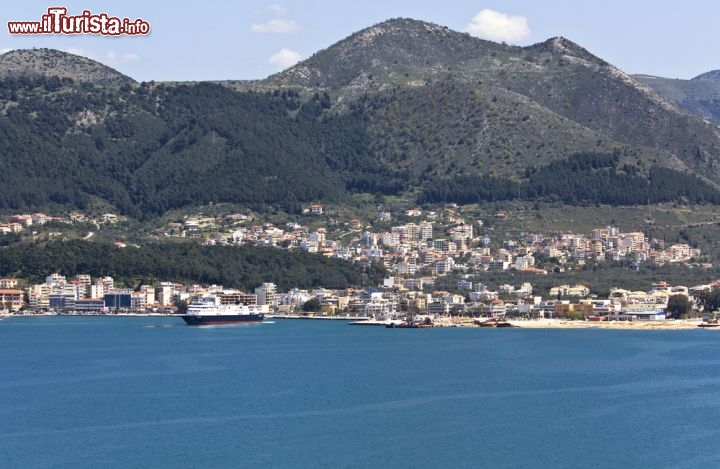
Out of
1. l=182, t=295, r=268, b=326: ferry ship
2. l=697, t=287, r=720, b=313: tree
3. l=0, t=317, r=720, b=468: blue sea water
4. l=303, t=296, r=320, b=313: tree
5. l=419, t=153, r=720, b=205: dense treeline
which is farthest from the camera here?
l=419, t=153, r=720, b=205: dense treeline

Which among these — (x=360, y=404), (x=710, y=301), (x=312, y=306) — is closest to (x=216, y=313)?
(x=312, y=306)

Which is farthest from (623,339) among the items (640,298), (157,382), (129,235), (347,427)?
(129,235)

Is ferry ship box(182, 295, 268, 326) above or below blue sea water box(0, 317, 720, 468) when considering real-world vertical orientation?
above

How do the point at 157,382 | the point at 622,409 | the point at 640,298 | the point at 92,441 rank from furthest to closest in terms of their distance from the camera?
the point at 640,298, the point at 157,382, the point at 622,409, the point at 92,441

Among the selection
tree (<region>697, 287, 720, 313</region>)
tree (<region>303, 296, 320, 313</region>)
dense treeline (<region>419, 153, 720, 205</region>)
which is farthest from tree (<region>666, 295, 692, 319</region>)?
dense treeline (<region>419, 153, 720, 205</region>)

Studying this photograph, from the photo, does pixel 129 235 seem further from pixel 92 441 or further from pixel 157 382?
pixel 92 441

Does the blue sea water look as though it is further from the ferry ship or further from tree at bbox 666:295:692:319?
tree at bbox 666:295:692:319

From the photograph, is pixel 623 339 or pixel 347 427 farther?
pixel 623 339
